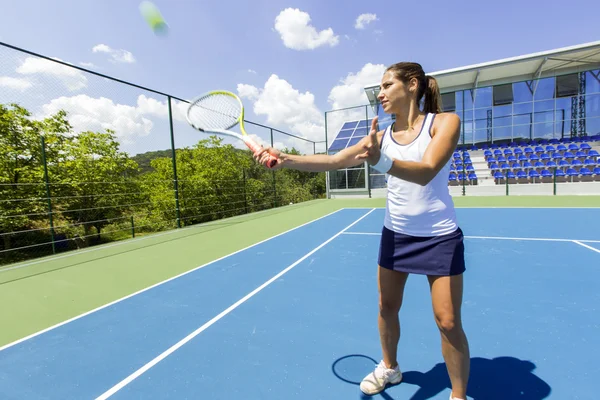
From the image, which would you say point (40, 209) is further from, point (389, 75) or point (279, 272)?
point (389, 75)

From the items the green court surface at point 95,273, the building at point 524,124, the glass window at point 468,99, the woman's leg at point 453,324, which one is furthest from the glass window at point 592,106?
the woman's leg at point 453,324

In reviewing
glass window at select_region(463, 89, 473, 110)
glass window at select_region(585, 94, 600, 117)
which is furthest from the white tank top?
glass window at select_region(585, 94, 600, 117)

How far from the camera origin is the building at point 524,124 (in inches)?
626

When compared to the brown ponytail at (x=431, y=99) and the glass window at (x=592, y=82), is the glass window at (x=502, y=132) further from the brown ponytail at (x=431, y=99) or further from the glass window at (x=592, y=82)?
the brown ponytail at (x=431, y=99)

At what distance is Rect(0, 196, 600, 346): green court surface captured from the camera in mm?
3258

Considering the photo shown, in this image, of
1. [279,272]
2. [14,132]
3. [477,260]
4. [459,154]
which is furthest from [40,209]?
[459,154]

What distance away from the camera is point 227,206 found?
18.7m

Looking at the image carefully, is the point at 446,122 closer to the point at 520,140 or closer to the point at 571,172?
the point at 571,172

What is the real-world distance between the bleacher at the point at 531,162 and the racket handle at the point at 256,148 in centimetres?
1509

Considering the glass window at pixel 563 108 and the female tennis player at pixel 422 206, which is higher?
the glass window at pixel 563 108

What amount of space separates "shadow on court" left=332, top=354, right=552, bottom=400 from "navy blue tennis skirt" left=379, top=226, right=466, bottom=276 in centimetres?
84

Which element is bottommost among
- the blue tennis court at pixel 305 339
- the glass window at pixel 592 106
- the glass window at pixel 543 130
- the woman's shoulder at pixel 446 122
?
the blue tennis court at pixel 305 339

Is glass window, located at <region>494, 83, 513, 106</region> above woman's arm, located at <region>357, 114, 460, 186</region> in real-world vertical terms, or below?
above

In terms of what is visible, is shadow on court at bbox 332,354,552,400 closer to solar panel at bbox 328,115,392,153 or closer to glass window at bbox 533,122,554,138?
solar panel at bbox 328,115,392,153
